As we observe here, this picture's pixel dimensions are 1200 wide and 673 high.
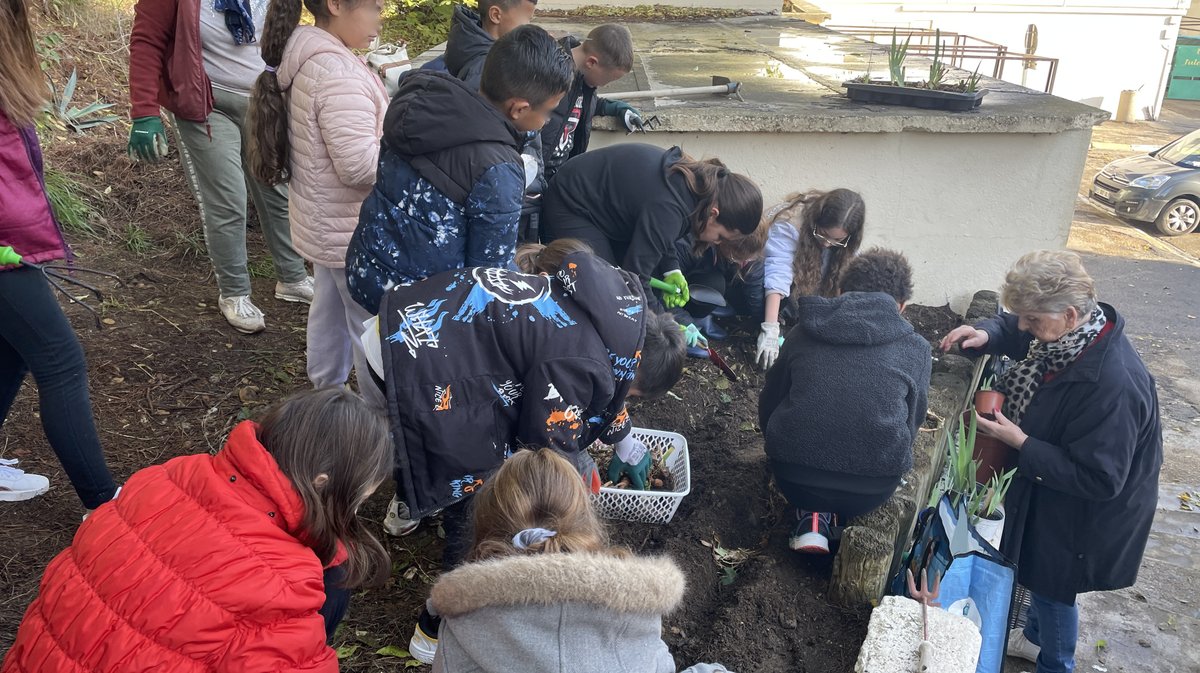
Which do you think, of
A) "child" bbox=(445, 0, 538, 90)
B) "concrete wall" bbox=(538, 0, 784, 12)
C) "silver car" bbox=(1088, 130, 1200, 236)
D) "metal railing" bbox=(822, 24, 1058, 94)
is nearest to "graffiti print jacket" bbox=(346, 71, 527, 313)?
"child" bbox=(445, 0, 538, 90)

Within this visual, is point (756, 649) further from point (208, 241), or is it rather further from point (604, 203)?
point (208, 241)

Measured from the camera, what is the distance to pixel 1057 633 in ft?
10.3

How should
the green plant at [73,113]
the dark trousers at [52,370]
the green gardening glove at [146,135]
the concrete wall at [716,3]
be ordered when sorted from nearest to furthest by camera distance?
the dark trousers at [52,370] → the green gardening glove at [146,135] → the green plant at [73,113] → the concrete wall at [716,3]

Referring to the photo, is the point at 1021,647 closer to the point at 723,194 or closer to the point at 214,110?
the point at 723,194

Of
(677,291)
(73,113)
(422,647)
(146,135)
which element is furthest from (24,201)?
(73,113)

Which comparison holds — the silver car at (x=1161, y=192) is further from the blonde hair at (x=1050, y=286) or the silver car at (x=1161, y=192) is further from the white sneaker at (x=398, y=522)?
the white sneaker at (x=398, y=522)

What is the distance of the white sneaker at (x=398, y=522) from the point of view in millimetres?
2740

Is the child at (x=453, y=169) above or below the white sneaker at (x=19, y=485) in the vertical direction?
above

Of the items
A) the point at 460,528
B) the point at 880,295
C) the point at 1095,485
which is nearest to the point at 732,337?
the point at 880,295

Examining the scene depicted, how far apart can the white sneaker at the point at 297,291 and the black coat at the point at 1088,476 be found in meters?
3.23

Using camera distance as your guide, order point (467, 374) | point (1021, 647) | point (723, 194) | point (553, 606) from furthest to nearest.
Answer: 1. point (1021, 647)
2. point (723, 194)
3. point (467, 374)
4. point (553, 606)

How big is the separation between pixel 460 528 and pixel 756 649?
0.92m

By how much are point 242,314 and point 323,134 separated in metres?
1.35

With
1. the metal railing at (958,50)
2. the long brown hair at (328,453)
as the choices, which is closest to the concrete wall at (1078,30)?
the metal railing at (958,50)
